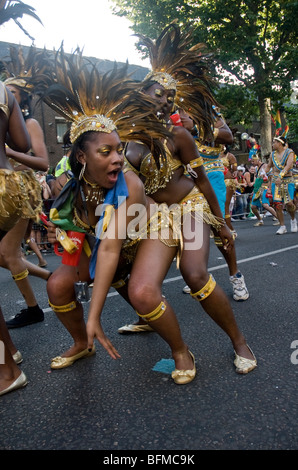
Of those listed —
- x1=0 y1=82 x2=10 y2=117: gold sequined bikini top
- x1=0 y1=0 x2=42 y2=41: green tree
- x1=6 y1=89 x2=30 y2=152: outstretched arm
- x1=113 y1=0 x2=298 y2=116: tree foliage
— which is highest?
x1=113 y1=0 x2=298 y2=116: tree foliage

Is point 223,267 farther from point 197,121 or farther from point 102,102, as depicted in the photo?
point 102,102

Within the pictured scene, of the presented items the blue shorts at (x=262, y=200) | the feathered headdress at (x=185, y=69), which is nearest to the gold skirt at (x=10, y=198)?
the feathered headdress at (x=185, y=69)

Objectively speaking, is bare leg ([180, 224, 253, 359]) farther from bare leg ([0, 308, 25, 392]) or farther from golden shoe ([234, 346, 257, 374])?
bare leg ([0, 308, 25, 392])

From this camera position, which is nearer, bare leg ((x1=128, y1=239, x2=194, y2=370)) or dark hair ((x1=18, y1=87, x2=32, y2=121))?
bare leg ((x1=128, y1=239, x2=194, y2=370))

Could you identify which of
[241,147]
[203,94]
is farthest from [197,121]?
[241,147]

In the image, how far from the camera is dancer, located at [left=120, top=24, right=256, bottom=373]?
7.88 feet

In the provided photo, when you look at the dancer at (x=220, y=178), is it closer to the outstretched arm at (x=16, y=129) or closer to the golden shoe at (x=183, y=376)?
the golden shoe at (x=183, y=376)

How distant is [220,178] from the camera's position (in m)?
4.13

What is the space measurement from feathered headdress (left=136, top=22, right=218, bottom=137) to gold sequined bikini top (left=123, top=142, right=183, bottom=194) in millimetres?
733

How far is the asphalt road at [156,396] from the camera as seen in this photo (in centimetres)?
183

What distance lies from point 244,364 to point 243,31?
18.0 m

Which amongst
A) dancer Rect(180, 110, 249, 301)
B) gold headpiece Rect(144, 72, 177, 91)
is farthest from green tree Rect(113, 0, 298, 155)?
A: gold headpiece Rect(144, 72, 177, 91)

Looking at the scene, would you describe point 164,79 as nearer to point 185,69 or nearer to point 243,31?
point 185,69
